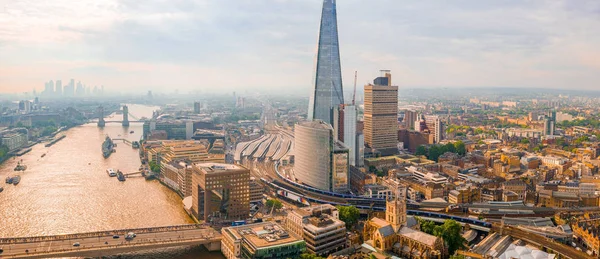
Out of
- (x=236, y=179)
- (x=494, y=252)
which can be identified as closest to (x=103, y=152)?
(x=236, y=179)

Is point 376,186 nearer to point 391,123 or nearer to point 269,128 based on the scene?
point 391,123

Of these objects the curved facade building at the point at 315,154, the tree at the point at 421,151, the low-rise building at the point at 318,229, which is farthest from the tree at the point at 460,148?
the low-rise building at the point at 318,229

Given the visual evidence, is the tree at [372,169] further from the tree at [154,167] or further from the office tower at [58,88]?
the office tower at [58,88]

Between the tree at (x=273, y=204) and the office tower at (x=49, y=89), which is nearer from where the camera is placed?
the tree at (x=273, y=204)

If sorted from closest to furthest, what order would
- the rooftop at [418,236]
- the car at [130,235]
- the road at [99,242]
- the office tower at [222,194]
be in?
the road at [99,242] < the rooftop at [418,236] < the car at [130,235] < the office tower at [222,194]

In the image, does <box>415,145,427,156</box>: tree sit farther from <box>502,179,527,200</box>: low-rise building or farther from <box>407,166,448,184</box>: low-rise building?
<box>502,179,527,200</box>: low-rise building

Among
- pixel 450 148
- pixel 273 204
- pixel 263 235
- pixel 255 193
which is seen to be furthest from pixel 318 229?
pixel 450 148
